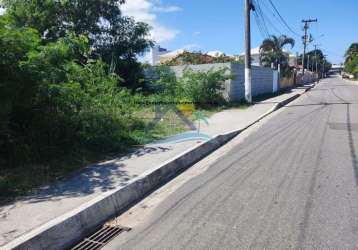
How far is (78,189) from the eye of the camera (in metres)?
5.10

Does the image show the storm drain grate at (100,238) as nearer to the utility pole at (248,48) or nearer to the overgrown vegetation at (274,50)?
the utility pole at (248,48)

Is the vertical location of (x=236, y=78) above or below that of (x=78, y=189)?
above

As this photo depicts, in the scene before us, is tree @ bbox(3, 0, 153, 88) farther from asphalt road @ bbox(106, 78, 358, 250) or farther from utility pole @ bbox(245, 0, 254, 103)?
asphalt road @ bbox(106, 78, 358, 250)

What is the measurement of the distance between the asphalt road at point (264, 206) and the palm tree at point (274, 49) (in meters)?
47.6

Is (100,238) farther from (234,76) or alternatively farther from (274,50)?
(274,50)

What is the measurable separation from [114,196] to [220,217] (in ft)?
5.15

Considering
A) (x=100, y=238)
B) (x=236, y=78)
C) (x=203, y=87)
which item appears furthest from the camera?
(x=236, y=78)

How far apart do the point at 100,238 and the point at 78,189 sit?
134 cm

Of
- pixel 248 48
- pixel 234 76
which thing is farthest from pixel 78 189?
pixel 248 48

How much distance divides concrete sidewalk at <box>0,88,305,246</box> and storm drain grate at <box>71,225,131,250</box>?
500mm

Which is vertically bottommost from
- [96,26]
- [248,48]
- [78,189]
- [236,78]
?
[78,189]

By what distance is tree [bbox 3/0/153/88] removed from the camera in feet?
57.8

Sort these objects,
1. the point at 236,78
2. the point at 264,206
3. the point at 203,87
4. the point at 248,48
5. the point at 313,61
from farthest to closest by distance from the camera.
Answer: the point at 313,61 < the point at 236,78 < the point at 248,48 < the point at 203,87 < the point at 264,206

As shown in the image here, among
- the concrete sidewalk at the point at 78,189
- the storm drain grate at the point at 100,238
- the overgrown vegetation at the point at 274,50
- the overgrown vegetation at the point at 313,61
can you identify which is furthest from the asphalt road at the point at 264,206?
the overgrown vegetation at the point at 313,61
